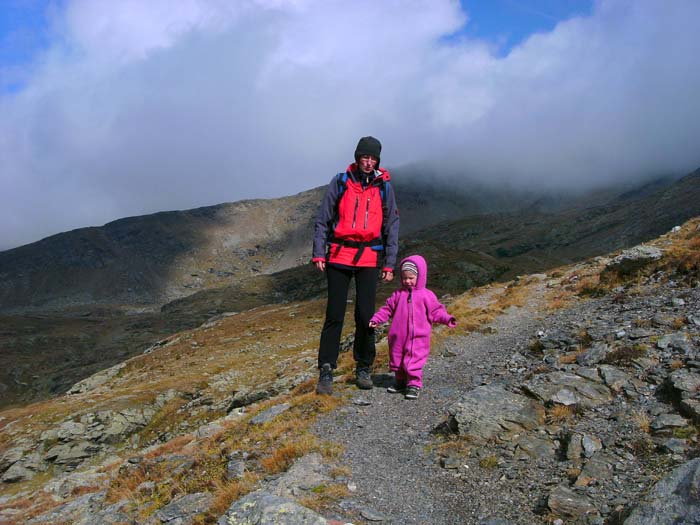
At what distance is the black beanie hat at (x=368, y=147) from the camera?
9352 mm

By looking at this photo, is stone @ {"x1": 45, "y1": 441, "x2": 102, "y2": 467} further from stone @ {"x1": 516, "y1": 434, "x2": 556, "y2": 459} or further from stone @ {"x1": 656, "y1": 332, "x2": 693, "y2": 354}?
stone @ {"x1": 656, "y1": 332, "x2": 693, "y2": 354}

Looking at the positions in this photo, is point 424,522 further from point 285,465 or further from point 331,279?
point 331,279

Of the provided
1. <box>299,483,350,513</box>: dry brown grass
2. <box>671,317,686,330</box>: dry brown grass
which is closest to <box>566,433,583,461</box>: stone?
<box>299,483,350,513</box>: dry brown grass

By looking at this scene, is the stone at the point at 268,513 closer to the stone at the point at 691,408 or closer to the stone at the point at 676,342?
the stone at the point at 691,408

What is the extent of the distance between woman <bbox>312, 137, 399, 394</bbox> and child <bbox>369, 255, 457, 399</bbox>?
0.51 meters

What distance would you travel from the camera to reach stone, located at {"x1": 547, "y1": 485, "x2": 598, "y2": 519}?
5340 millimetres

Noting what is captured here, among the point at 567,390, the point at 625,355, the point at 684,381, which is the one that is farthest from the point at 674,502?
the point at 625,355

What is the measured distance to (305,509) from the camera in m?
5.49

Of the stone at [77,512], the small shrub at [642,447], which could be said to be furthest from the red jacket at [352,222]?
the stone at [77,512]

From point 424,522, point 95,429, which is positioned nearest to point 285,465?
point 424,522

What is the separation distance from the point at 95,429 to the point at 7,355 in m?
116

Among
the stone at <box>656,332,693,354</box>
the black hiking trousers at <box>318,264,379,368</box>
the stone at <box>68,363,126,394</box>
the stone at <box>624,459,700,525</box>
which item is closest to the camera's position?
the stone at <box>624,459,700,525</box>

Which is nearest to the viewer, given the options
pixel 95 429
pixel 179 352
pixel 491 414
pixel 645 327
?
pixel 491 414

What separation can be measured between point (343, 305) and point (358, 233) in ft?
5.31
